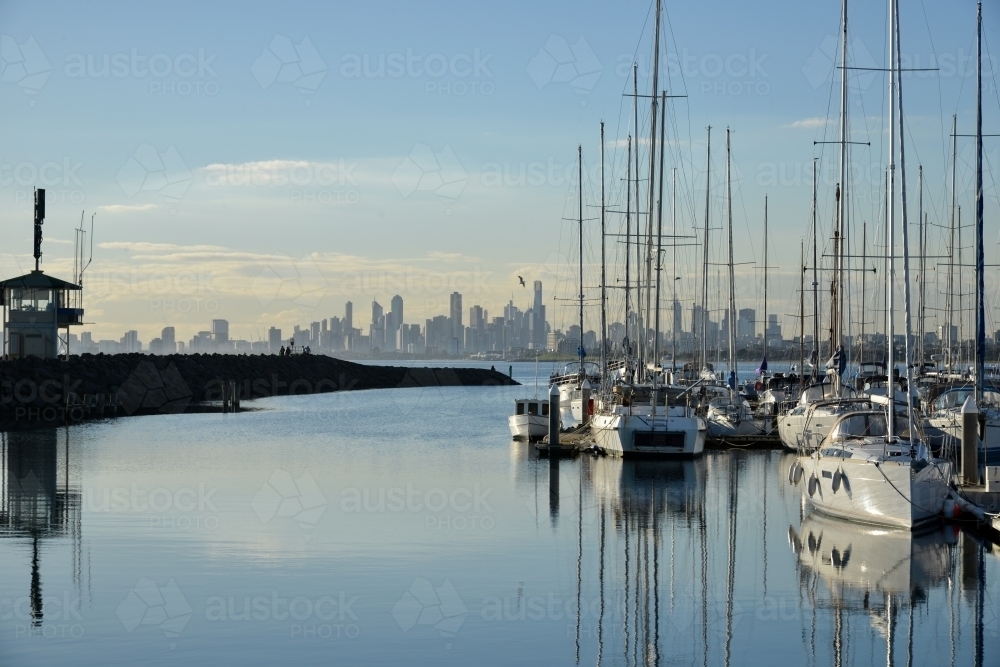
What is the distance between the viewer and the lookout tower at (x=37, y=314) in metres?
58.8

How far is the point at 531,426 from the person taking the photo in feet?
135

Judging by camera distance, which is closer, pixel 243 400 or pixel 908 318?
pixel 908 318

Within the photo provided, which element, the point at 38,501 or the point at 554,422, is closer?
the point at 38,501

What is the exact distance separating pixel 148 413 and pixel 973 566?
46287 mm

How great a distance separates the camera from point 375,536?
21344 mm

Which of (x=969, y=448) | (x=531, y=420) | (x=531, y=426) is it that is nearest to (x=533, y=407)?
(x=531, y=420)

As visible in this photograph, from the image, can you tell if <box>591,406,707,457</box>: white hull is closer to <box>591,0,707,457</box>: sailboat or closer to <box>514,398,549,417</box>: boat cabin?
<box>591,0,707,457</box>: sailboat

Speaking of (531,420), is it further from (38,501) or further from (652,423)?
(38,501)

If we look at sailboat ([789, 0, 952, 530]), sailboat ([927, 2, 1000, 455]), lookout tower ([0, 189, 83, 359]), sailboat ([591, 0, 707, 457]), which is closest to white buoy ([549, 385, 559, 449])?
sailboat ([591, 0, 707, 457])

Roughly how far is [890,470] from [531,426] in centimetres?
2125

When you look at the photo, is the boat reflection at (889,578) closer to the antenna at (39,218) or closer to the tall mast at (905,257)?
the tall mast at (905,257)

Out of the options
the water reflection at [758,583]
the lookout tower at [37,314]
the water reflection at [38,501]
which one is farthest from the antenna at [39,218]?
the water reflection at [758,583]

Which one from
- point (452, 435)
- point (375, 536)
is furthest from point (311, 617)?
point (452, 435)

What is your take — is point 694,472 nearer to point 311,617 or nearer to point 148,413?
point 311,617
